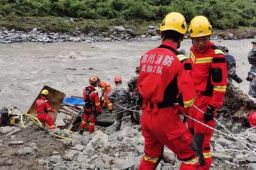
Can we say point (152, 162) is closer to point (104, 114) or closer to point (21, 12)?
point (104, 114)

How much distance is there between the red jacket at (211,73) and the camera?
5.27 metres

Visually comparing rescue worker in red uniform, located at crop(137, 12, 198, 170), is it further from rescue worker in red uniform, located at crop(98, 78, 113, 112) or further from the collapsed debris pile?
rescue worker in red uniform, located at crop(98, 78, 113, 112)

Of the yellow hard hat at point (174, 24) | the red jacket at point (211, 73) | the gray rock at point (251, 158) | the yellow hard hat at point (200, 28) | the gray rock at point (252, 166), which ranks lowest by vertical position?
the gray rock at point (252, 166)

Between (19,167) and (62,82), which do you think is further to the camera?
(62,82)

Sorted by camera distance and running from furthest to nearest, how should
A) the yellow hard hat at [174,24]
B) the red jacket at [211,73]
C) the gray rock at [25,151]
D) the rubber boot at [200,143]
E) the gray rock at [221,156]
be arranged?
the gray rock at [25,151]
the gray rock at [221,156]
the rubber boot at [200,143]
the red jacket at [211,73]
the yellow hard hat at [174,24]

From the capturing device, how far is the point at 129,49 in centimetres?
2434

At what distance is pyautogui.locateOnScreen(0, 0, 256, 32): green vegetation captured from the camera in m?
29.4

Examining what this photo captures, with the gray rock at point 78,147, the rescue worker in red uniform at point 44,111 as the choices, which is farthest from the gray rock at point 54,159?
the rescue worker in red uniform at point 44,111

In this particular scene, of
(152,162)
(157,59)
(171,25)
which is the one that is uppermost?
(171,25)

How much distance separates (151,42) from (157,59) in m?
23.0

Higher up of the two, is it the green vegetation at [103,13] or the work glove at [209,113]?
the green vegetation at [103,13]

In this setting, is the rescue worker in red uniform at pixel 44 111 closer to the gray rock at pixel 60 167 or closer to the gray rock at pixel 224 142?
the gray rock at pixel 60 167

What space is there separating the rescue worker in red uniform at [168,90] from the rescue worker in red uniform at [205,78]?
30.1 inches

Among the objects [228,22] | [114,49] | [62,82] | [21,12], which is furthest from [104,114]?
[228,22]
